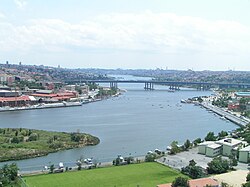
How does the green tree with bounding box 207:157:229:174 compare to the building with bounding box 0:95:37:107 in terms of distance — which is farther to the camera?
the building with bounding box 0:95:37:107

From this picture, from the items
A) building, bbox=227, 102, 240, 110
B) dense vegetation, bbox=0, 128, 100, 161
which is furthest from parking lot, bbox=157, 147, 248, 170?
building, bbox=227, 102, 240, 110

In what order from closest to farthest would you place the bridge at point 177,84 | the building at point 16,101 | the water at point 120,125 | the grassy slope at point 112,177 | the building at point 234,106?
1. the grassy slope at point 112,177
2. the water at point 120,125
3. the building at point 16,101
4. the building at point 234,106
5. the bridge at point 177,84

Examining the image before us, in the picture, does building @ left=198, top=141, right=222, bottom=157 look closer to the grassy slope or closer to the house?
the grassy slope

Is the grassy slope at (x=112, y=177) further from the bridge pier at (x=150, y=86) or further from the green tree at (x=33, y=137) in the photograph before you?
the bridge pier at (x=150, y=86)

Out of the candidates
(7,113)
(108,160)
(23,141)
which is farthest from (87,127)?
(7,113)

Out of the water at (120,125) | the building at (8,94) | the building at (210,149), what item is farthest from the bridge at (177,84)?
the building at (210,149)

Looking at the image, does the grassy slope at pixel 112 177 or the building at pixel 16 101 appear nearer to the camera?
the grassy slope at pixel 112 177
